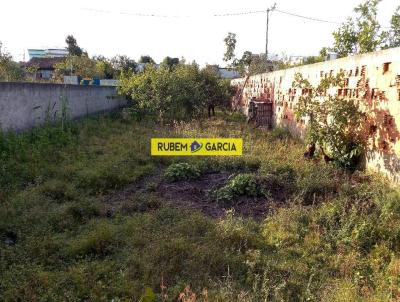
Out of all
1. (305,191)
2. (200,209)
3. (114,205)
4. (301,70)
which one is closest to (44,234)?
(114,205)

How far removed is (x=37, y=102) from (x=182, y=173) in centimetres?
480

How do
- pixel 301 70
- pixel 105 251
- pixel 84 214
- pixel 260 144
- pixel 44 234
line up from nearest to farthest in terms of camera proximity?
pixel 105 251 → pixel 44 234 → pixel 84 214 → pixel 260 144 → pixel 301 70

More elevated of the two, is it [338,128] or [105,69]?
[105,69]

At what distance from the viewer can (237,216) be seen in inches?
172

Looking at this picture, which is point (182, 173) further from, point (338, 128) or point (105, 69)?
point (105, 69)

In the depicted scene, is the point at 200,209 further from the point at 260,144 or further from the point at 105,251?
the point at 260,144

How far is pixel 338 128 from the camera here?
227 inches

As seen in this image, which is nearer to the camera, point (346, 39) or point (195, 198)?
point (195, 198)

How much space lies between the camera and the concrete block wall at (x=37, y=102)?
694cm

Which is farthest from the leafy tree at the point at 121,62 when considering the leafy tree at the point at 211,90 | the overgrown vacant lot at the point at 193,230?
the overgrown vacant lot at the point at 193,230

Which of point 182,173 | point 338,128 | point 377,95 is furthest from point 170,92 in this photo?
point 377,95

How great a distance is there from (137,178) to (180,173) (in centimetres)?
73

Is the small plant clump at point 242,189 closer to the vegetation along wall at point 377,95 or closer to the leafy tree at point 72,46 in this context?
the vegetation along wall at point 377,95
